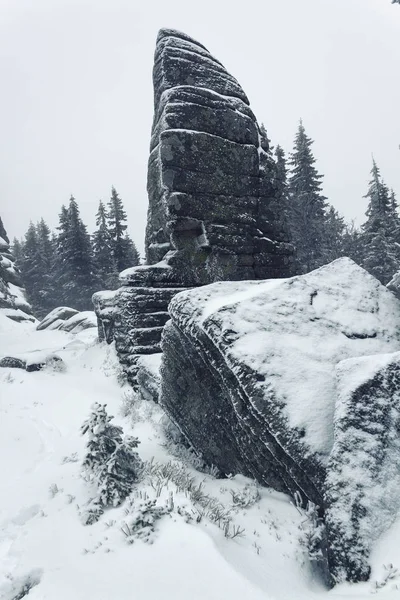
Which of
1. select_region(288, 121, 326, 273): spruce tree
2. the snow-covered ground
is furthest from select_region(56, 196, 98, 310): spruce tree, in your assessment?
the snow-covered ground

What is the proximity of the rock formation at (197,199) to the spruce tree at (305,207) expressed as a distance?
18.3m

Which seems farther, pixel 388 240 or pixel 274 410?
pixel 388 240

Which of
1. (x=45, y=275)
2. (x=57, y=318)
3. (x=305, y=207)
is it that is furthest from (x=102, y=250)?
(x=305, y=207)

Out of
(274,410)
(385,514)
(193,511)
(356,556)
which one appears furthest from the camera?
(274,410)

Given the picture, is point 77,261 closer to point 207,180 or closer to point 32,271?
point 32,271

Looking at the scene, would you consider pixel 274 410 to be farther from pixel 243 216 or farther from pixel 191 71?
pixel 191 71

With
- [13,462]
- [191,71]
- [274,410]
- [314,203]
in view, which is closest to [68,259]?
[314,203]

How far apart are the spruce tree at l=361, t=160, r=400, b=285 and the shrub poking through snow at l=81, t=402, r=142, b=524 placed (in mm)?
27771

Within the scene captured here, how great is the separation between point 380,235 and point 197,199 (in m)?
22.1

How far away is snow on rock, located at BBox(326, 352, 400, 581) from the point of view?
3.22 meters

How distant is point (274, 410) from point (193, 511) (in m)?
1.36

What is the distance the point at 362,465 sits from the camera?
357cm

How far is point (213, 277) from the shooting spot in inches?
465

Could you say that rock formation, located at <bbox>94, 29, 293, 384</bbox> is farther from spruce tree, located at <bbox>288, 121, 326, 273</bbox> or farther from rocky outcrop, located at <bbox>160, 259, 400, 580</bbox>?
spruce tree, located at <bbox>288, 121, 326, 273</bbox>
